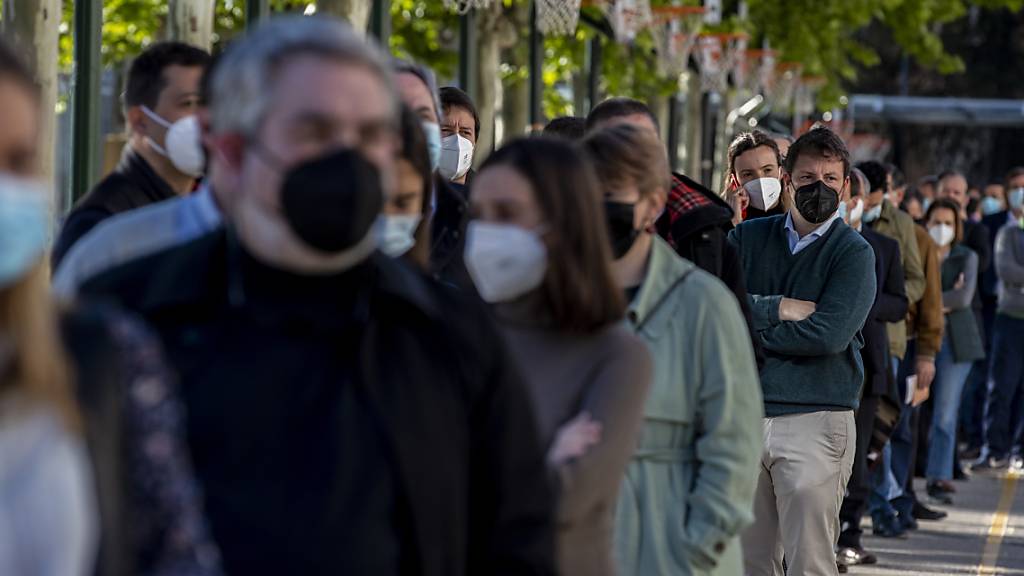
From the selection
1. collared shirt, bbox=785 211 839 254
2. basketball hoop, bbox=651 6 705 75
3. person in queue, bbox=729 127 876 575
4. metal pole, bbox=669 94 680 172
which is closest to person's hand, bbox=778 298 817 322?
person in queue, bbox=729 127 876 575

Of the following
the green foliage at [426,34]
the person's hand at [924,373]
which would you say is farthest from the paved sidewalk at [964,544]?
the green foliage at [426,34]

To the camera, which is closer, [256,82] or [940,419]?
[256,82]

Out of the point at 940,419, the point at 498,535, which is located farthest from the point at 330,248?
the point at 940,419

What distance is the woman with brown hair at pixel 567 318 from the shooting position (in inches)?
152

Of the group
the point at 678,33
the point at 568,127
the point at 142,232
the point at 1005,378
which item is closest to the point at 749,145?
the point at 568,127

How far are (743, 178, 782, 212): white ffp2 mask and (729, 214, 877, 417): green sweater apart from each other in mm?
724

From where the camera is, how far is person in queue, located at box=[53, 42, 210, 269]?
5273mm

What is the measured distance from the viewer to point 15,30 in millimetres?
9891

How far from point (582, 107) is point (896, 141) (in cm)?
3818

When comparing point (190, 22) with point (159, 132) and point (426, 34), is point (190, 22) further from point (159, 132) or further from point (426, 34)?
point (426, 34)

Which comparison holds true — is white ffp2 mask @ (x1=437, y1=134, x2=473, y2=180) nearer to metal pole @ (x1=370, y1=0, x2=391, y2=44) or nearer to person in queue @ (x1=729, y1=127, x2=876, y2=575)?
person in queue @ (x1=729, y1=127, x2=876, y2=575)

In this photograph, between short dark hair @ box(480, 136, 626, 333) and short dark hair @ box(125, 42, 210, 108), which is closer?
short dark hair @ box(480, 136, 626, 333)

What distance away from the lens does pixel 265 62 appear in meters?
3.00

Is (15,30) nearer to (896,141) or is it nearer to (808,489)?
(808,489)
